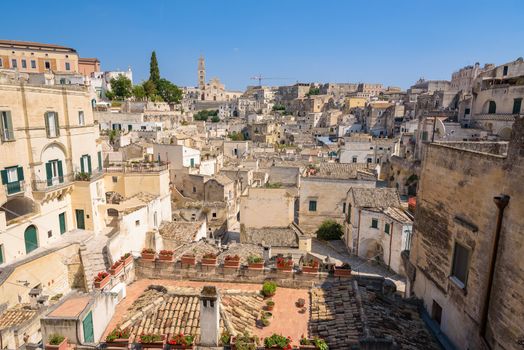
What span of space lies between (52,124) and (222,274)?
16.5m

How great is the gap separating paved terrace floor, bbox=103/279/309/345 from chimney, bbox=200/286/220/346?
1.53 meters

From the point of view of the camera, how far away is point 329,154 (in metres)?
54.4

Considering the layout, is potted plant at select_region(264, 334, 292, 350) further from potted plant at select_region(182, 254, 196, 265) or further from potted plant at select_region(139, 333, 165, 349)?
potted plant at select_region(182, 254, 196, 265)

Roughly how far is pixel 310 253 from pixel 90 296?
60.7ft

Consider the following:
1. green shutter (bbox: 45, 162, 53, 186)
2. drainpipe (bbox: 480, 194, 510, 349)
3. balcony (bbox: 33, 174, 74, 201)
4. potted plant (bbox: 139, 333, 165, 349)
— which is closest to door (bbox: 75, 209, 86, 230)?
balcony (bbox: 33, 174, 74, 201)

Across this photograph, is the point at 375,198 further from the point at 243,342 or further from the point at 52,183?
the point at 52,183

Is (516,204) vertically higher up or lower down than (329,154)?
higher up

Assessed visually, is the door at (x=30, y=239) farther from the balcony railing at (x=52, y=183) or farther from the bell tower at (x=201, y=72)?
the bell tower at (x=201, y=72)

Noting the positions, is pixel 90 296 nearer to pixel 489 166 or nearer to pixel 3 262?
pixel 489 166

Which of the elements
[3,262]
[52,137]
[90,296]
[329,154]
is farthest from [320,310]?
[329,154]

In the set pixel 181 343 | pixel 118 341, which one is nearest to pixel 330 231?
pixel 181 343

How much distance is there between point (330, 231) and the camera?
1182 inches

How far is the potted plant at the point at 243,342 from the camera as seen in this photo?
8.07 meters

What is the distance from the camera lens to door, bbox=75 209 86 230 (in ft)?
76.4
